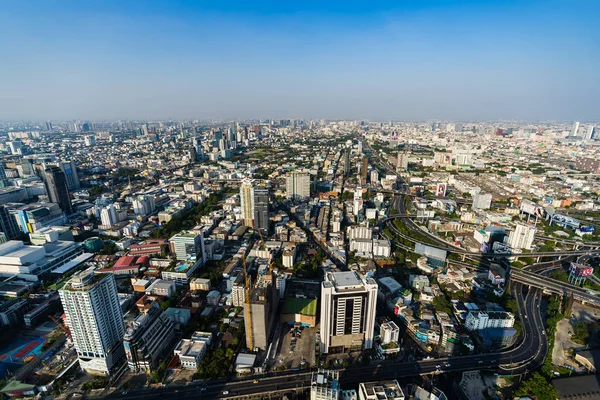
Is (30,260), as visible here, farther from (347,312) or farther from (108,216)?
(347,312)

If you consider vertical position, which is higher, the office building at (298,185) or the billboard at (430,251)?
the office building at (298,185)

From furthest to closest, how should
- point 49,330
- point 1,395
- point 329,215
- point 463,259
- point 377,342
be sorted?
point 329,215 < point 463,259 < point 49,330 < point 377,342 < point 1,395

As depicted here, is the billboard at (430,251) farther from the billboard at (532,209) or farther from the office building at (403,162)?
the office building at (403,162)

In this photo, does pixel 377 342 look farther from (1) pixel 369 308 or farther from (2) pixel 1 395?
(2) pixel 1 395

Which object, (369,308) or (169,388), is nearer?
(169,388)

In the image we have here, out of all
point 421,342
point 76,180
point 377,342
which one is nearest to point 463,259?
point 421,342

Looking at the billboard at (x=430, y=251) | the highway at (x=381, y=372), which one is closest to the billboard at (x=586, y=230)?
the billboard at (x=430, y=251)
